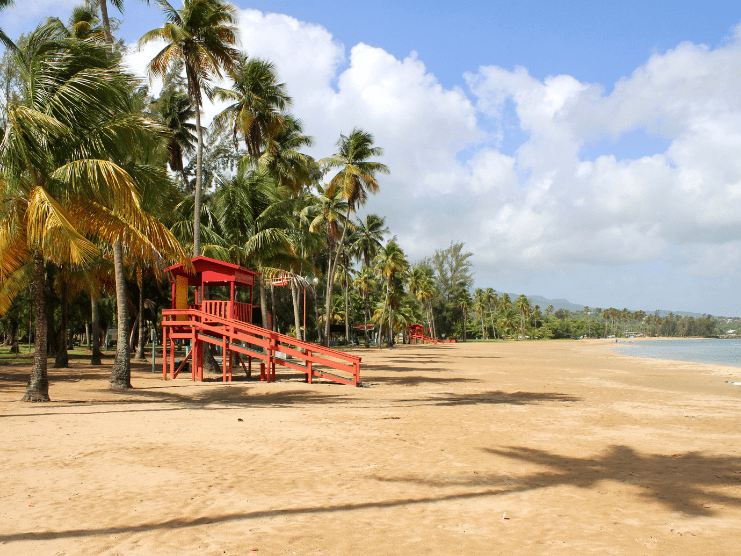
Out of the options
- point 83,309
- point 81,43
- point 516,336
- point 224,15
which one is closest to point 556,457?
point 81,43

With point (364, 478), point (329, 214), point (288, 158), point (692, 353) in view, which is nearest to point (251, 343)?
point (364, 478)

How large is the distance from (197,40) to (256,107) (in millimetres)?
6305

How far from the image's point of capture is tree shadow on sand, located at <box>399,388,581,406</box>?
510 inches

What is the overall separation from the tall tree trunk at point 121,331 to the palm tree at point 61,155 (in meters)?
2.33

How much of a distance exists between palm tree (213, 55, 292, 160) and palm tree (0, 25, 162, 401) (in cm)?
1293

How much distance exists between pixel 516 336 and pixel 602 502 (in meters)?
131

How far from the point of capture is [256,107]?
24.5 metres

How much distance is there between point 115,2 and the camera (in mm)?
17234

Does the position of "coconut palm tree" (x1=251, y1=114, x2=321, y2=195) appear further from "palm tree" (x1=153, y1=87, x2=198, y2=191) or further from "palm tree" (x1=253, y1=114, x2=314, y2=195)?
"palm tree" (x1=153, y1=87, x2=198, y2=191)

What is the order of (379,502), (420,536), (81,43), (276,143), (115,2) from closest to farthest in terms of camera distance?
1. (420,536)
2. (379,502)
3. (81,43)
4. (115,2)
5. (276,143)

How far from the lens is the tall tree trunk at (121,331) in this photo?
1400 centimetres

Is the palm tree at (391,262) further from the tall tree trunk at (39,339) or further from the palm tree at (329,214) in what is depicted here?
the tall tree trunk at (39,339)

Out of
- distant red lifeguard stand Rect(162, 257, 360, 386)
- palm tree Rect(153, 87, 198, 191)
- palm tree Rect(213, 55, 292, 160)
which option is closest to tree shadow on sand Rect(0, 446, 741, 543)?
distant red lifeguard stand Rect(162, 257, 360, 386)

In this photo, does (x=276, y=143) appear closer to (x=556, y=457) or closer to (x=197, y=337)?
(x=197, y=337)
